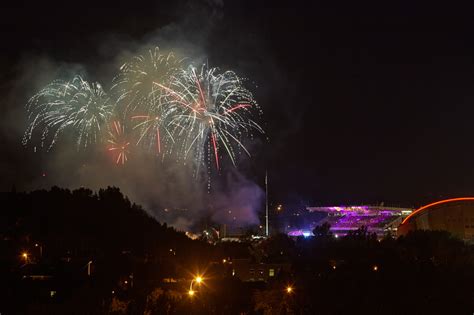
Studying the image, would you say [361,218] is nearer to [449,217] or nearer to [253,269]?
[449,217]

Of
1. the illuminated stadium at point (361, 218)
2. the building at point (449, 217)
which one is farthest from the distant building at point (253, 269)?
the illuminated stadium at point (361, 218)

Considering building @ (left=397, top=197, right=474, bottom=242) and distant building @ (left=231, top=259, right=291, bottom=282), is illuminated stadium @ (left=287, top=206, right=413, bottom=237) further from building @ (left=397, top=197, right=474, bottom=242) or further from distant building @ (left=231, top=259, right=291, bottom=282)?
distant building @ (left=231, top=259, right=291, bottom=282)

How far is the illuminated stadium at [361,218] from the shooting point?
274 ft

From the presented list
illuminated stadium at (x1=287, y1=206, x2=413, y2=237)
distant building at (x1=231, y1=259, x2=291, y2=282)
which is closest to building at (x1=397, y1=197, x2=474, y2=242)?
Answer: illuminated stadium at (x1=287, y1=206, x2=413, y2=237)

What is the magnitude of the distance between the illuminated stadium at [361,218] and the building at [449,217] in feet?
59.6

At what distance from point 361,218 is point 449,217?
91.9 feet

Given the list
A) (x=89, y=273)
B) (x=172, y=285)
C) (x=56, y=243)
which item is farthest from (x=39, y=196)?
(x=172, y=285)

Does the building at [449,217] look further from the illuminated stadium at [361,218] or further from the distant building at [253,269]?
the distant building at [253,269]

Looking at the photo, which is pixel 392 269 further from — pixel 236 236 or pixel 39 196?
pixel 236 236

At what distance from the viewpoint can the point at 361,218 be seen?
88.8 meters

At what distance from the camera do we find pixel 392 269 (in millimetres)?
27438

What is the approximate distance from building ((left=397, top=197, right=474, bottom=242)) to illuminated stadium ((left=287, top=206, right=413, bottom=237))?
716 inches

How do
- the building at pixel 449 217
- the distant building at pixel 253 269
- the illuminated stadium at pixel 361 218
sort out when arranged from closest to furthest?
the distant building at pixel 253 269 → the building at pixel 449 217 → the illuminated stadium at pixel 361 218

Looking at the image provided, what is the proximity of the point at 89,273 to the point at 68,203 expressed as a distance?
873 inches
